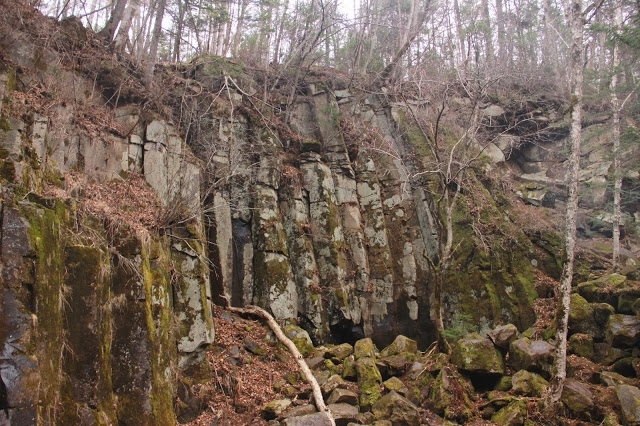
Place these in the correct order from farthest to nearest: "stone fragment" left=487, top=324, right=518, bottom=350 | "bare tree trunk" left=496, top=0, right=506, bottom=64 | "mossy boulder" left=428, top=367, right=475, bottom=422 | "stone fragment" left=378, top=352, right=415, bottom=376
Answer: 1. "bare tree trunk" left=496, top=0, right=506, bottom=64
2. "stone fragment" left=378, top=352, right=415, bottom=376
3. "stone fragment" left=487, top=324, right=518, bottom=350
4. "mossy boulder" left=428, top=367, right=475, bottom=422

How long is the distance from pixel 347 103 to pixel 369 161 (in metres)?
3.51

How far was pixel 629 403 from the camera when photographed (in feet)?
25.4

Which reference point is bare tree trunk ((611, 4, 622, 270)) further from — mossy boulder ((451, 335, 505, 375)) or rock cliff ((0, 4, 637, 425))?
mossy boulder ((451, 335, 505, 375))

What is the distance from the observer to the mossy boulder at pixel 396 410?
27.7 ft

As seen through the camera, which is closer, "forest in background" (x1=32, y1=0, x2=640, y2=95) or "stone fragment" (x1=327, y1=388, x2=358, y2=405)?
"stone fragment" (x1=327, y1=388, x2=358, y2=405)

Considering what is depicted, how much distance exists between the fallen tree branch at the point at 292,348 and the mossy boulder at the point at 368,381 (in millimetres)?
1038

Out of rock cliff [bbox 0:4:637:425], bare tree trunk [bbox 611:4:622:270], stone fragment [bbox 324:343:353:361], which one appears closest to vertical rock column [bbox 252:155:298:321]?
rock cliff [bbox 0:4:637:425]

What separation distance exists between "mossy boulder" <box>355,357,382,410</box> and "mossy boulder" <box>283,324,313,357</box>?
1540 mm

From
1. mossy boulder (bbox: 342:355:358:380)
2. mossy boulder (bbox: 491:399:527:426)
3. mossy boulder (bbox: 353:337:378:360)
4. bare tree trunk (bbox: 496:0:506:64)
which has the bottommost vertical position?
mossy boulder (bbox: 491:399:527:426)

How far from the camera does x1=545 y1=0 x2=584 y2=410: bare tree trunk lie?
28.7 feet

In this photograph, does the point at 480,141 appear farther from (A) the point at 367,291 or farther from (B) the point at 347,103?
(A) the point at 367,291

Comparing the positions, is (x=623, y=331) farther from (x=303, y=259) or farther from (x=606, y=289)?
(x=303, y=259)

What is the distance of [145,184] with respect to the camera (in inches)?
447

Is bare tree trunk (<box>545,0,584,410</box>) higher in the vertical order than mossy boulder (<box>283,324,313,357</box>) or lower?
higher
